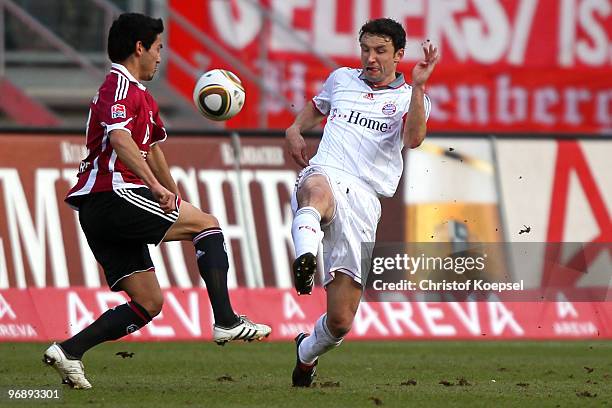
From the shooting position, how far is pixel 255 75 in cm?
1767

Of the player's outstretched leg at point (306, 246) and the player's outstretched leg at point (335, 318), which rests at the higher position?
the player's outstretched leg at point (306, 246)

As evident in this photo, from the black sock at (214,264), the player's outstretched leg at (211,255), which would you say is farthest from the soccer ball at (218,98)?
the black sock at (214,264)

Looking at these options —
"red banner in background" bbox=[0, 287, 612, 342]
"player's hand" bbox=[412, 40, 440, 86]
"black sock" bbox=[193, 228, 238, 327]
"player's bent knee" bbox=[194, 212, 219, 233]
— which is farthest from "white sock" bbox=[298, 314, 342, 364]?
→ "red banner in background" bbox=[0, 287, 612, 342]

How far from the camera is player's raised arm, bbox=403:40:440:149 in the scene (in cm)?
830

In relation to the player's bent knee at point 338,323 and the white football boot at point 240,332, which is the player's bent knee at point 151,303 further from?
the player's bent knee at point 338,323

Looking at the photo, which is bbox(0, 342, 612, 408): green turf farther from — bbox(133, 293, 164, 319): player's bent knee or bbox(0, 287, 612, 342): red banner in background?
bbox(133, 293, 164, 319): player's bent knee

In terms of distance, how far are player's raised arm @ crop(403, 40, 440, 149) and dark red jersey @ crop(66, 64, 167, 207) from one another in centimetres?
153

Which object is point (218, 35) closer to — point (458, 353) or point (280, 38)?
point (280, 38)

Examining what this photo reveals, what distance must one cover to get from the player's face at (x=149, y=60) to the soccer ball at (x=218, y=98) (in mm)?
543

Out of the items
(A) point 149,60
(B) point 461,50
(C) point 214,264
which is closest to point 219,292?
(C) point 214,264

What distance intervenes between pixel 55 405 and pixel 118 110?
5.42 ft

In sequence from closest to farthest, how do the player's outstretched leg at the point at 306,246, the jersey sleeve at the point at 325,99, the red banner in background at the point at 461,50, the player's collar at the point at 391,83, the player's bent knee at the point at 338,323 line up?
the player's outstretched leg at the point at 306,246
the player's bent knee at the point at 338,323
the player's collar at the point at 391,83
the jersey sleeve at the point at 325,99
the red banner in background at the point at 461,50

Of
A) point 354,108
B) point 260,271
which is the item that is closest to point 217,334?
point 354,108

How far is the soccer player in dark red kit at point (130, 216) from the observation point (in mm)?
8016
